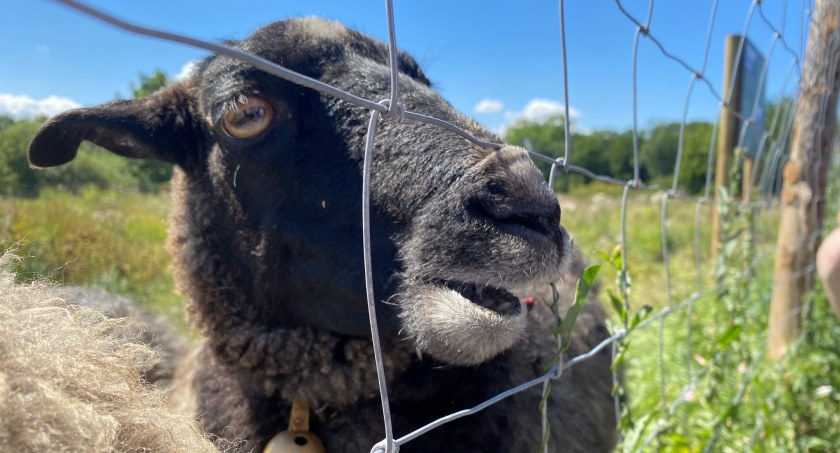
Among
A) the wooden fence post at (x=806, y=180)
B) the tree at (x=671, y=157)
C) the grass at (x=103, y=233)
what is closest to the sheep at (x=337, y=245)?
the grass at (x=103, y=233)

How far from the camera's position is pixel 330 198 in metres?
2.19

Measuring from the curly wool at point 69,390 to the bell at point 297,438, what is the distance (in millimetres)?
966

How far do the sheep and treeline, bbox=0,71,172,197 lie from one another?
0.34m

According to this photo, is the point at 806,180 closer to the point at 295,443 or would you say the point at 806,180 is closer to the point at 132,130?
the point at 295,443

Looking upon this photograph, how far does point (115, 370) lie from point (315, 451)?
117cm

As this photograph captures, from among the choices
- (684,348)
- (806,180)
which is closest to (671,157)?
(684,348)

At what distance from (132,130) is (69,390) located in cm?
173

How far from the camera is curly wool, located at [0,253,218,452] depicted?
0.90 meters

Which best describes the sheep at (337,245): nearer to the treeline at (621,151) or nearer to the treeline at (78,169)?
the treeline at (78,169)

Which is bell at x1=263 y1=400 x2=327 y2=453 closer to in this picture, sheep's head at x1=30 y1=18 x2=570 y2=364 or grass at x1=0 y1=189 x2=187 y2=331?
sheep's head at x1=30 y1=18 x2=570 y2=364

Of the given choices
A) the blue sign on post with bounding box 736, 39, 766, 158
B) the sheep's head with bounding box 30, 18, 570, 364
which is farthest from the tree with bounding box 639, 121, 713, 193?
the sheep's head with bounding box 30, 18, 570, 364

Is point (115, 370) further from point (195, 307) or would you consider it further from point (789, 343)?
point (789, 343)

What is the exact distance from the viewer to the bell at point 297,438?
6.89 ft

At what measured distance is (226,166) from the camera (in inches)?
94.7
